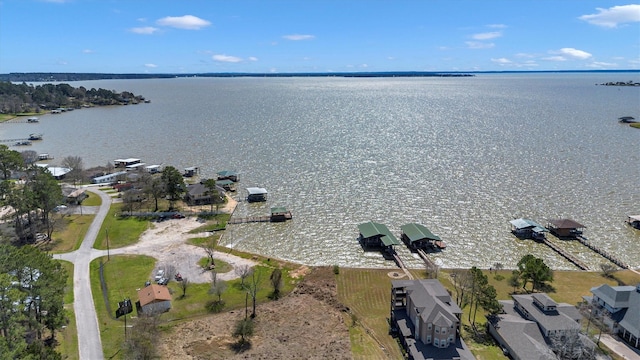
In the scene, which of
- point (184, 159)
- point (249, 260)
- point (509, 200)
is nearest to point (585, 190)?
point (509, 200)

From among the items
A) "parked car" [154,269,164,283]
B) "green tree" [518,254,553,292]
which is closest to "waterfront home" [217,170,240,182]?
"parked car" [154,269,164,283]

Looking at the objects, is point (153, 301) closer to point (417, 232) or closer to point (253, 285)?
point (253, 285)

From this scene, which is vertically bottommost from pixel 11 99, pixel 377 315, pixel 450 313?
pixel 377 315

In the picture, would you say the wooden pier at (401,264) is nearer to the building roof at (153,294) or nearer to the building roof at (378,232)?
the building roof at (378,232)

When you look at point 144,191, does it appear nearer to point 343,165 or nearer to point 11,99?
point 343,165

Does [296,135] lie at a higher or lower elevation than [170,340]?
higher

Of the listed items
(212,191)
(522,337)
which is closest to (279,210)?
(212,191)

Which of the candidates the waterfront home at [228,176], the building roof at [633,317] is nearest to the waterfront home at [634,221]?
the building roof at [633,317]

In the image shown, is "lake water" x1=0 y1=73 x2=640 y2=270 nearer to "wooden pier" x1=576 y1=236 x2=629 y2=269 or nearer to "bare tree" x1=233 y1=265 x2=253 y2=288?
"wooden pier" x1=576 y1=236 x2=629 y2=269
